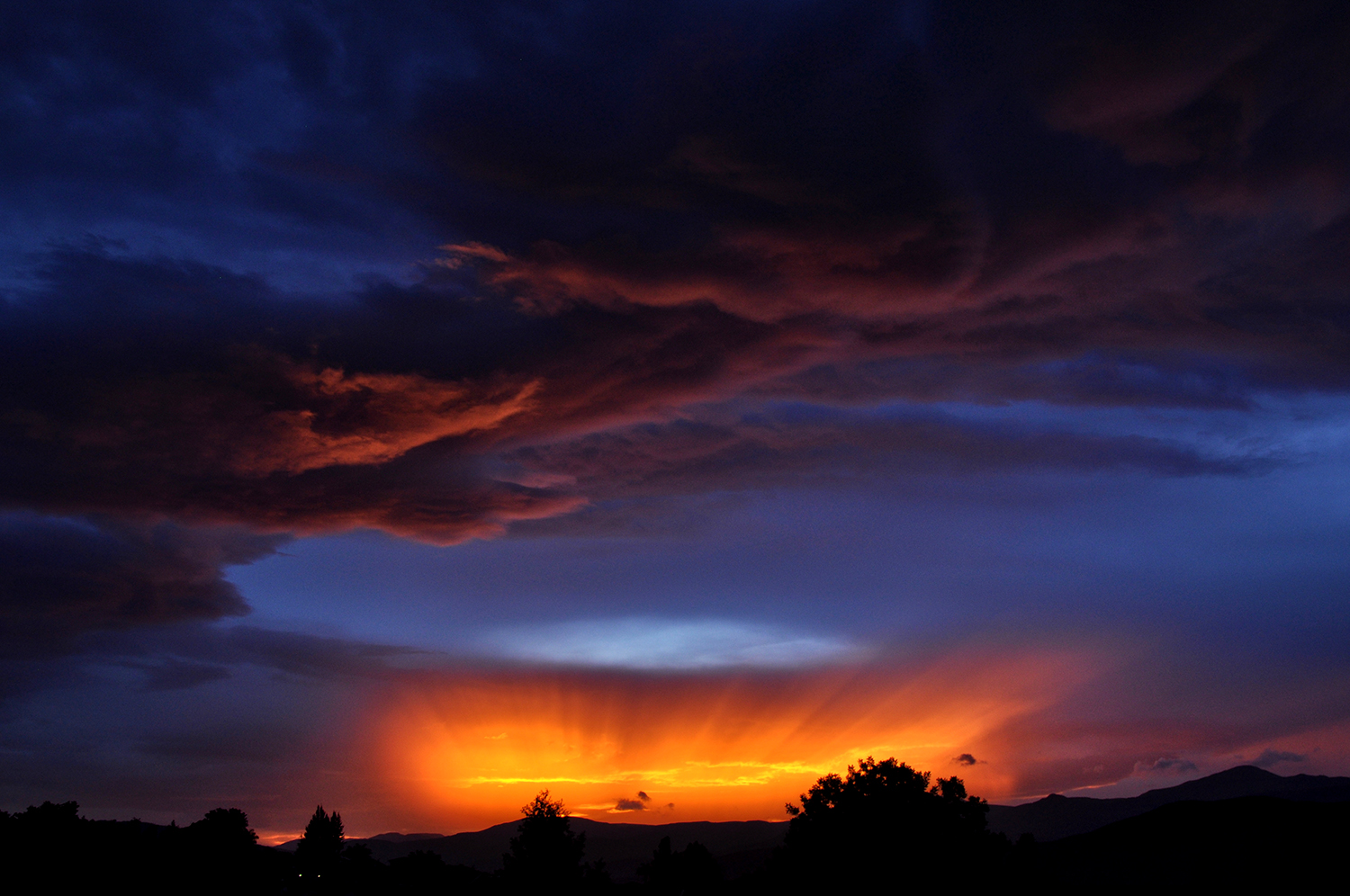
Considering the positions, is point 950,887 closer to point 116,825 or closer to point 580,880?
point 580,880

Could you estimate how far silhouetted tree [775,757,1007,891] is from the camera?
58188 mm

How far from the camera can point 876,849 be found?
198 ft

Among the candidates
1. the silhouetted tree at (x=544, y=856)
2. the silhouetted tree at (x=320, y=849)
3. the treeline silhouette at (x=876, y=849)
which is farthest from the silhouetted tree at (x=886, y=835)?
the silhouetted tree at (x=320, y=849)

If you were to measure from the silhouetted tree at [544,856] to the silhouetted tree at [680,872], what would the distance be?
22.6 m

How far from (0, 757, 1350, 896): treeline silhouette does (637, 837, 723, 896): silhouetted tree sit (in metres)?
10.4

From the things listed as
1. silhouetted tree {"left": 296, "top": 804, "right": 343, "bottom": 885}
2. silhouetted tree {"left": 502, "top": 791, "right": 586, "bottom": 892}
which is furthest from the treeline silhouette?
silhouetted tree {"left": 296, "top": 804, "right": 343, "bottom": 885}

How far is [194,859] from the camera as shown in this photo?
58906 millimetres

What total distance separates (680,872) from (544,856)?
3240cm

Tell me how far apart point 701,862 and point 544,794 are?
35.3 meters

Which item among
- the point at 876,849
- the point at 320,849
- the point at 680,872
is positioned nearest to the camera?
the point at 876,849

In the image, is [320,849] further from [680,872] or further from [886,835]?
[886,835]

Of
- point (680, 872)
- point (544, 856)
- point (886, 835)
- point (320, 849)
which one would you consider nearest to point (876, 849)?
point (886, 835)

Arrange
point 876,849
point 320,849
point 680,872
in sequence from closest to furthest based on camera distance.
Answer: point 876,849 < point 680,872 < point 320,849

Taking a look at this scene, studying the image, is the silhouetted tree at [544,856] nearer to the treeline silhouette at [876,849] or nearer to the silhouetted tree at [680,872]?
the treeline silhouette at [876,849]
